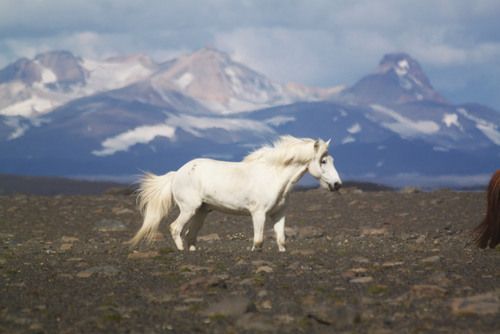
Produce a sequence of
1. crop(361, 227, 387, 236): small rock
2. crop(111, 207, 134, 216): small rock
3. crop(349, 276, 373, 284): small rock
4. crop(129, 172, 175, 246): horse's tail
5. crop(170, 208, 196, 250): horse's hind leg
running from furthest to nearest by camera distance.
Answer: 1. crop(111, 207, 134, 216): small rock
2. crop(361, 227, 387, 236): small rock
3. crop(129, 172, 175, 246): horse's tail
4. crop(170, 208, 196, 250): horse's hind leg
5. crop(349, 276, 373, 284): small rock

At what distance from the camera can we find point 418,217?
23547 millimetres

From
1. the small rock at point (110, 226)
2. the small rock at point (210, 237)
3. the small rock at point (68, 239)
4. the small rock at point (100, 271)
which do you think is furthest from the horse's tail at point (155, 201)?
the small rock at point (110, 226)

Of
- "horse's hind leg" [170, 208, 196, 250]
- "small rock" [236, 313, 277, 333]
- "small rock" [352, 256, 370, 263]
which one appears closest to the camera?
"small rock" [236, 313, 277, 333]

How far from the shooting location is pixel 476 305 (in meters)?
8.78

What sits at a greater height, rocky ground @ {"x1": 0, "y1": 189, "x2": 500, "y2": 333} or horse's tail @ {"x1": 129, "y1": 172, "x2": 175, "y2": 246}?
horse's tail @ {"x1": 129, "y1": 172, "x2": 175, "y2": 246}

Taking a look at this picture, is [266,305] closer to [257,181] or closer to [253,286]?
[253,286]

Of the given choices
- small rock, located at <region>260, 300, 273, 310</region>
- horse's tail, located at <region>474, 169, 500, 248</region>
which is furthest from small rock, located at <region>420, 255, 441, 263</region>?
small rock, located at <region>260, 300, 273, 310</region>

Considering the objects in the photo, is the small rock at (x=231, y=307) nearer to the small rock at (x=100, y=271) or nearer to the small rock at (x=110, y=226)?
the small rock at (x=100, y=271)

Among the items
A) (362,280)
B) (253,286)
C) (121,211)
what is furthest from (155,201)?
(121,211)

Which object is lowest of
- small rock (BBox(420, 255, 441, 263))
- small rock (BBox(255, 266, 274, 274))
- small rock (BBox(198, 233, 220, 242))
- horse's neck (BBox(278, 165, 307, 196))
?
small rock (BBox(255, 266, 274, 274))

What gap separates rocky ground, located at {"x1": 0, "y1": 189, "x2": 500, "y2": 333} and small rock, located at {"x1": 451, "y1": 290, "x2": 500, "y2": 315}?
20mm

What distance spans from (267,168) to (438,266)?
3.74m

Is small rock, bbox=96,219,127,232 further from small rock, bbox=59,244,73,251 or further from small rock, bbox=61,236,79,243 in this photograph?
small rock, bbox=59,244,73,251

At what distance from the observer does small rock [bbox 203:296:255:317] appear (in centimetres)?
890
